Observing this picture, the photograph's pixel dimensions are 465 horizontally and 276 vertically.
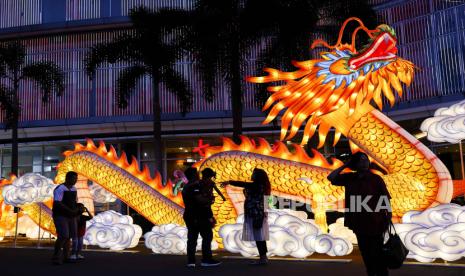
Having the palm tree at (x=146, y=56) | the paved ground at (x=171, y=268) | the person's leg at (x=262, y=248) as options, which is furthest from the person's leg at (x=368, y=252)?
the palm tree at (x=146, y=56)

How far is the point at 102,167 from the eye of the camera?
28.7 ft

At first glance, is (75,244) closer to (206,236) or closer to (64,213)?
(64,213)

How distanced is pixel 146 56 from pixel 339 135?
9666 mm

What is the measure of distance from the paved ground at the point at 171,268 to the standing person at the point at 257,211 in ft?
1.17

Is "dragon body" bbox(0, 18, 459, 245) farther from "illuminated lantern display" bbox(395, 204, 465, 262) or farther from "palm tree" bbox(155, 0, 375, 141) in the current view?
"palm tree" bbox(155, 0, 375, 141)

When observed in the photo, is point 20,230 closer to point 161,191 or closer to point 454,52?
point 161,191

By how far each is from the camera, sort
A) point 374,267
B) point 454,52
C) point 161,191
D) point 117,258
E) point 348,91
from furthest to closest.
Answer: point 454,52 < point 161,191 < point 117,258 < point 348,91 < point 374,267

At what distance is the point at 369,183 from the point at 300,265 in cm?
265

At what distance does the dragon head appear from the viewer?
6.59 m

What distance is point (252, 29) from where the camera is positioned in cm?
1362

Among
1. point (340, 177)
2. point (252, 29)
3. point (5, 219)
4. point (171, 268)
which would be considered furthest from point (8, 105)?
point (340, 177)

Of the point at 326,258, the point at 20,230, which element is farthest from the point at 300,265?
the point at 20,230

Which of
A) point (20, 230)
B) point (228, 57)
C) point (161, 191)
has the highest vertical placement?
point (228, 57)

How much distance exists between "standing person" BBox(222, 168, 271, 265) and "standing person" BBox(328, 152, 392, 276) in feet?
7.06
